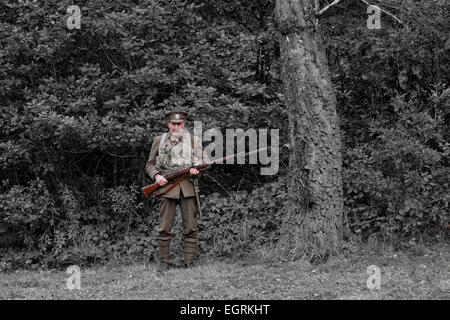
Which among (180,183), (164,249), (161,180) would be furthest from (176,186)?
(164,249)

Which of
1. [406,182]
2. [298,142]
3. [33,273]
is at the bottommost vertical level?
[33,273]

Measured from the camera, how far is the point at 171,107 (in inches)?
373

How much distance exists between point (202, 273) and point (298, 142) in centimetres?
218

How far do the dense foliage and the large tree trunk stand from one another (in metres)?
0.96

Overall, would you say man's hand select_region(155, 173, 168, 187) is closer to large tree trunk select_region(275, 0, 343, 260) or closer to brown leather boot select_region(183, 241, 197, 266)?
brown leather boot select_region(183, 241, 197, 266)

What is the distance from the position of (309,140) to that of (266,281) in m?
2.04

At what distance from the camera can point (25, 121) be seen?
955 centimetres

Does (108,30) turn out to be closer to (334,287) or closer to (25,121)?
(25,121)

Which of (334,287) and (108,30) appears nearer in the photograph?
(334,287)

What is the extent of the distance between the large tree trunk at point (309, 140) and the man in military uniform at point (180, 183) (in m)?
1.33

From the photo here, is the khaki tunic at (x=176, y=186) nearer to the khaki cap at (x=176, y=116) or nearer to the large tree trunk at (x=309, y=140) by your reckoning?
the khaki cap at (x=176, y=116)

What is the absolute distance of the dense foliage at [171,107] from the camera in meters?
8.84

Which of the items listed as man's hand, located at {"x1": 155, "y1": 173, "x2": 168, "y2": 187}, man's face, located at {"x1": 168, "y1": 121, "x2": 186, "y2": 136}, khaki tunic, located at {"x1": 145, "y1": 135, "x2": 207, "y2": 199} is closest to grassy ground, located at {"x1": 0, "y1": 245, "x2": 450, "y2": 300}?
khaki tunic, located at {"x1": 145, "y1": 135, "x2": 207, "y2": 199}

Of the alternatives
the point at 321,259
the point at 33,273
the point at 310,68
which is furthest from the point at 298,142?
the point at 33,273
